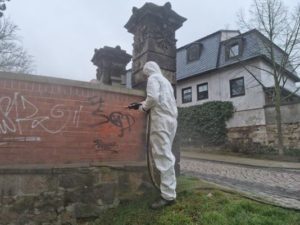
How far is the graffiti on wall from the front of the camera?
3.89m

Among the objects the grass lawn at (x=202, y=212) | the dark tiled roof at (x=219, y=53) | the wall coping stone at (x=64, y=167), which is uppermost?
the dark tiled roof at (x=219, y=53)

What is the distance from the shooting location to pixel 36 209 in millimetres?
3859

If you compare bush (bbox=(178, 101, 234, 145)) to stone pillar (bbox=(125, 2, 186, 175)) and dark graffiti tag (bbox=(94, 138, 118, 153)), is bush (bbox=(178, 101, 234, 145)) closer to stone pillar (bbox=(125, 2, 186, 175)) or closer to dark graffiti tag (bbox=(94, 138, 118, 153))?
stone pillar (bbox=(125, 2, 186, 175))

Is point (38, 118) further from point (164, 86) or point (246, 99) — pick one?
point (246, 99)

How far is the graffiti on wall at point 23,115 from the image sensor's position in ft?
12.7

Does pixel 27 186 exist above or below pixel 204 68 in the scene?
below

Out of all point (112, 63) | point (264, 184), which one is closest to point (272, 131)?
point (264, 184)

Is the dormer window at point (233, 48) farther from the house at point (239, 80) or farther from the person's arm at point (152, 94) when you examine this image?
the person's arm at point (152, 94)

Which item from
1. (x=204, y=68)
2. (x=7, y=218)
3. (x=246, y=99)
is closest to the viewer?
(x=7, y=218)

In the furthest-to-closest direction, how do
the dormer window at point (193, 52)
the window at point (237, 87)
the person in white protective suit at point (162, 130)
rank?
the dormer window at point (193, 52)
the window at point (237, 87)
the person in white protective suit at point (162, 130)

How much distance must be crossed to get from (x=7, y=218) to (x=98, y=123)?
1.79 meters

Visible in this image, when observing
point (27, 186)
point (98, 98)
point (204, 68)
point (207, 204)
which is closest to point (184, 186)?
point (207, 204)

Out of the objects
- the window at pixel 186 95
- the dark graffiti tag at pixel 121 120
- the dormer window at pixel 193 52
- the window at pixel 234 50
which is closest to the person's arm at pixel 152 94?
the dark graffiti tag at pixel 121 120

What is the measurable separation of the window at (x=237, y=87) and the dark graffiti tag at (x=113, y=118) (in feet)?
55.1
